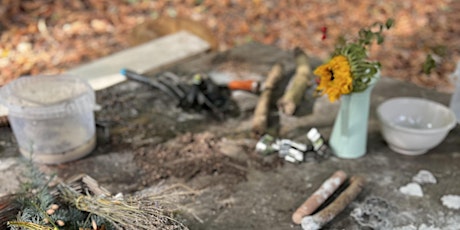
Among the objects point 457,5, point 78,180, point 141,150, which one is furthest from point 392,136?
point 457,5

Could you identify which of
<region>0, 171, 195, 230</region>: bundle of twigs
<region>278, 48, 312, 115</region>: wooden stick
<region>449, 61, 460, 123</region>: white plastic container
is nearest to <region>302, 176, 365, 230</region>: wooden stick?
<region>0, 171, 195, 230</region>: bundle of twigs

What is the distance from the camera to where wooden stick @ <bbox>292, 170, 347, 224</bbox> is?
4.43 ft

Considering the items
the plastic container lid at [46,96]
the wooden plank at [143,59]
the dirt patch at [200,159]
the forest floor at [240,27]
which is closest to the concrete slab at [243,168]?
the dirt patch at [200,159]

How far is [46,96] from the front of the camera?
161 centimetres

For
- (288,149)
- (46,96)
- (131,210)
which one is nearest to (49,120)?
(46,96)

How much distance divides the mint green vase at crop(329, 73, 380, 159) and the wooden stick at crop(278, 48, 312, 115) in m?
0.27

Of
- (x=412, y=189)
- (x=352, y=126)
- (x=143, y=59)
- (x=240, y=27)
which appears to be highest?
(x=352, y=126)

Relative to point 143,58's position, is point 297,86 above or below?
above

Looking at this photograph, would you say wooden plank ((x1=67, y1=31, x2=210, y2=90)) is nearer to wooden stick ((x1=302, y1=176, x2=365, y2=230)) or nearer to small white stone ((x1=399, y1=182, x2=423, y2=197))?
wooden stick ((x1=302, y1=176, x2=365, y2=230))

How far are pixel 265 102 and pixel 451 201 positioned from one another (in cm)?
73

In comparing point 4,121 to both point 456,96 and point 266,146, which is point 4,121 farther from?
point 456,96

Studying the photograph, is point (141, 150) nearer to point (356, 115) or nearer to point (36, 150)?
point (36, 150)

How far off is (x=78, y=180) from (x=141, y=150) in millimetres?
362

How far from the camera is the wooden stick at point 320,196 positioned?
1.35 meters
